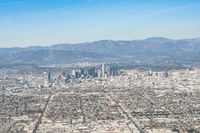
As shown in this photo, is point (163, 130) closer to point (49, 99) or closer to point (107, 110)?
point (107, 110)

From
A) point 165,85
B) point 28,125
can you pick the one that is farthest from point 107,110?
point 165,85

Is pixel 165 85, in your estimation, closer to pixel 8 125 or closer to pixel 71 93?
pixel 71 93

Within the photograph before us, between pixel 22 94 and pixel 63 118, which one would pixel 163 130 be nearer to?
pixel 63 118

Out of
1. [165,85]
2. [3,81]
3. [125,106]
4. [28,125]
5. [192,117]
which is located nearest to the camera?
[28,125]

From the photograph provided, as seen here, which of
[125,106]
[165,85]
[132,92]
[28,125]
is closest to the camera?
[28,125]

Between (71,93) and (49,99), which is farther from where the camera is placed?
(71,93)

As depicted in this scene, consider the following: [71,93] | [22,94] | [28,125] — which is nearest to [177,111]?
[28,125]

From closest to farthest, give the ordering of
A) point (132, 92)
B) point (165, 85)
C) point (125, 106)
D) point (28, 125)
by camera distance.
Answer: point (28, 125) < point (125, 106) < point (132, 92) < point (165, 85)

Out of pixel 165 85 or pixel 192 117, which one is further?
pixel 165 85

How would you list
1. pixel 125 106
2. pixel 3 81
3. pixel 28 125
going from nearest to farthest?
pixel 28 125 → pixel 125 106 → pixel 3 81
